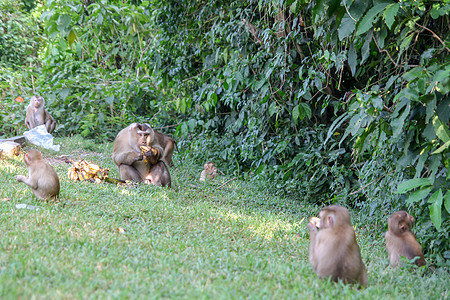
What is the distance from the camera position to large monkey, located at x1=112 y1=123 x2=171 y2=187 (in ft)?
25.2

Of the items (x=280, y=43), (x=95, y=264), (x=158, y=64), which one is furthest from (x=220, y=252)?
(x=158, y=64)

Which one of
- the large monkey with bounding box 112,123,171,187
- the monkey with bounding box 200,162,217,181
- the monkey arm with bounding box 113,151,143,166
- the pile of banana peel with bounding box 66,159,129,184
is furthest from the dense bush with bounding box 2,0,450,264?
the pile of banana peel with bounding box 66,159,129,184

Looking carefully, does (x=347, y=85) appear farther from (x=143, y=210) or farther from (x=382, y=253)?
(x=143, y=210)

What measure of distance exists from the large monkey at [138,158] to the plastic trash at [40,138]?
4.13 meters

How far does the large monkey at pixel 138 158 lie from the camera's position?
768cm

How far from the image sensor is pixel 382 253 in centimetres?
509

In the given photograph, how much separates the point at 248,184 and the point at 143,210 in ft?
10.8

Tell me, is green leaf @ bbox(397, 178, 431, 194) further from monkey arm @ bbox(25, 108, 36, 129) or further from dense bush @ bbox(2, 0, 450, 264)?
monkey arm @ bbox(25, 108, 36, 129)

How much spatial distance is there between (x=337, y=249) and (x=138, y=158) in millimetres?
4618

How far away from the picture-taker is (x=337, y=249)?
3.58 m

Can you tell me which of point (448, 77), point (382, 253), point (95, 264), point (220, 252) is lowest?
point (382, 253)

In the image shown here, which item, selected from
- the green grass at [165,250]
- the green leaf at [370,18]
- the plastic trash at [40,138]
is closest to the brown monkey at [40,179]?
the green grass at [165,250]

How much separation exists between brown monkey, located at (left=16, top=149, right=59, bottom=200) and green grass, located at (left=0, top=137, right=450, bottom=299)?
0.43 ft

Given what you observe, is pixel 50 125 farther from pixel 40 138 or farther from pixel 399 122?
pixel 399 122
